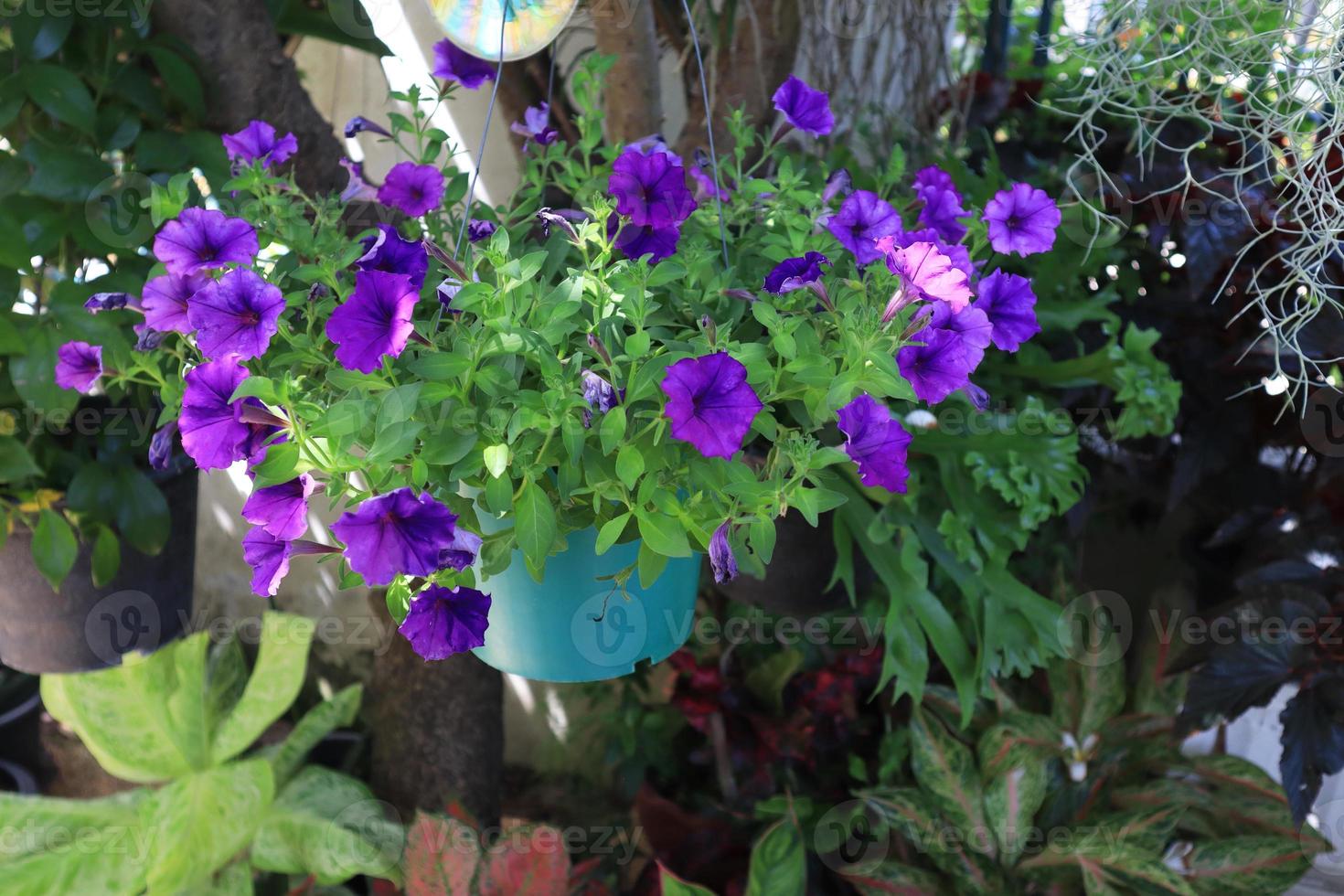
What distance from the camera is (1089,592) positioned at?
5.29ft

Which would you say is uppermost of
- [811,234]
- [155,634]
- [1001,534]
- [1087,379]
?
[811,234]

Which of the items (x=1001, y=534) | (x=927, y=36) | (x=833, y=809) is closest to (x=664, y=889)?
(x=833, y=809)

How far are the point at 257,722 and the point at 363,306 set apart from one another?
1.15 metres

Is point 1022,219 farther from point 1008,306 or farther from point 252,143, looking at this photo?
point 252,143

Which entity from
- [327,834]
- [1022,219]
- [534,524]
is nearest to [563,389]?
[534,524]

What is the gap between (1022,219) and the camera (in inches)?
33.4

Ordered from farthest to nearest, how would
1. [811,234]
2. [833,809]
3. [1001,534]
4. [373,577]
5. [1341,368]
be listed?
[833,809] < [1341,368] < [1001,534] < [811,234] < [373,577]

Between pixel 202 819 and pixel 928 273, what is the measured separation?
1.30 m

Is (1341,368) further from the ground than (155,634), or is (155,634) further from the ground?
(1341,368)

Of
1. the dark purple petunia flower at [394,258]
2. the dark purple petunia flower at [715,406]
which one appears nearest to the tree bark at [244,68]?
the dark purple petunia flower at [394,258]

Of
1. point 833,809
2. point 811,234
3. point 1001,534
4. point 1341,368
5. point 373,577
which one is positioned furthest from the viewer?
point 833,809

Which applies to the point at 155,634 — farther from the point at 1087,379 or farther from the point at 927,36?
the point at 927,36

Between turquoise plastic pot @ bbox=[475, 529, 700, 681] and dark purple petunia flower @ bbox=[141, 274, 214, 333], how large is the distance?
294 millimetres

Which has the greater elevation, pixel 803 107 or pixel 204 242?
pixel 803 107
